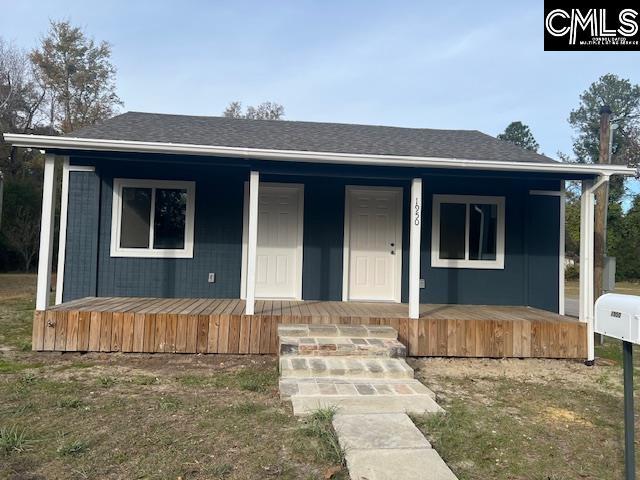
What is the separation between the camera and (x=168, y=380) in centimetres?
447

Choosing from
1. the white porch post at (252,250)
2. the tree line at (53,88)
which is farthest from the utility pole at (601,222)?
the tree line at (53,88)

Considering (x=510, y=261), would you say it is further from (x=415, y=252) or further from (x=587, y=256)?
(x=415, y=252)

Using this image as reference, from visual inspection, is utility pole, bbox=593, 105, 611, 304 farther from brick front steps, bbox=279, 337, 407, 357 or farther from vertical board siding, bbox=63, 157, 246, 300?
vertical board siding, bbox=63, 157, 246, 300

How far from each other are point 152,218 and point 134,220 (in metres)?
0.28

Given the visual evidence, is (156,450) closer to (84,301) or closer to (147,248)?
(84,301)

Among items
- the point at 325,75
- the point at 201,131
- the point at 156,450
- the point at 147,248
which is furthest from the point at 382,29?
the point at 156,450

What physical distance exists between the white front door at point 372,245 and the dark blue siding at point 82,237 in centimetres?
389

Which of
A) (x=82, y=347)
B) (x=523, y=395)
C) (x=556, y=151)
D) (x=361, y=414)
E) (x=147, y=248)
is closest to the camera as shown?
(x=361, y=414)

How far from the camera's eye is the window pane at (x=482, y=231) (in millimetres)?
7383

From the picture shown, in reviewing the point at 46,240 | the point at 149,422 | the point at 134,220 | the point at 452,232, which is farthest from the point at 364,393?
the point at 134,220

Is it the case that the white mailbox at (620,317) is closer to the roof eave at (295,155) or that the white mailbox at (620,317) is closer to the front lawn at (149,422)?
the front lawn at (149,422)

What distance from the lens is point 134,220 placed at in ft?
22.8

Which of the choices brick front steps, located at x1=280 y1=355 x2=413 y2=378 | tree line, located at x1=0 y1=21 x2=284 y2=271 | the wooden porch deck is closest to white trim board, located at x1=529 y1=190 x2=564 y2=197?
the wooden porch deck

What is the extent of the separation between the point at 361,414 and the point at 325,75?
13.6 metres
